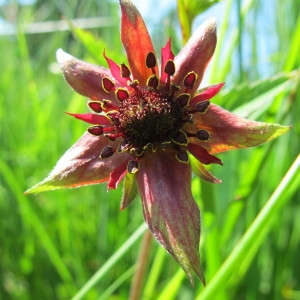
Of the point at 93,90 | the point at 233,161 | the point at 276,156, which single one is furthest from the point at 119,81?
the point at 276,156

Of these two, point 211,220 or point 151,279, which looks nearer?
point 211,220

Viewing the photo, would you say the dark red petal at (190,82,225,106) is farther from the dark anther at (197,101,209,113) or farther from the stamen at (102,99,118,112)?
the stamen at (102,99,118,112)

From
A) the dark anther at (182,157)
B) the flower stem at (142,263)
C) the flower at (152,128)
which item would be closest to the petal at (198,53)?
the flower at (152,128)

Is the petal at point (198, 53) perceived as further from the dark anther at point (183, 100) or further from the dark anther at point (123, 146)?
the dark anther at point (123, 146)

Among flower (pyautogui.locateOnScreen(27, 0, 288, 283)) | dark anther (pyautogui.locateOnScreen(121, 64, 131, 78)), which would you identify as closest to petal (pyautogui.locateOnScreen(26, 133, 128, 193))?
flower (pyautogui.locateOnScreen(27, 0, 288, 283))

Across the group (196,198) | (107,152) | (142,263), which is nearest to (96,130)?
(107,152)

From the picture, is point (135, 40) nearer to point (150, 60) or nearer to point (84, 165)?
point (150, 60)

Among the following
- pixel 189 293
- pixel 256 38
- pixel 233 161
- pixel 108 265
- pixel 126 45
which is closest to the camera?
pixel 126 45

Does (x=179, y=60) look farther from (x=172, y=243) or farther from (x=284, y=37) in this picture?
(x=284, y=37)
